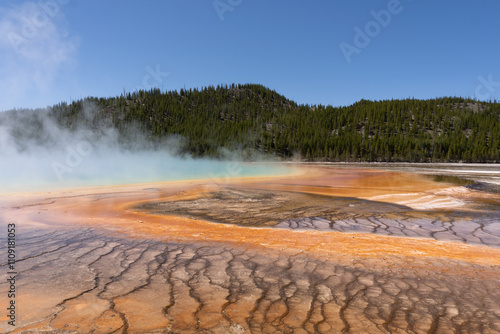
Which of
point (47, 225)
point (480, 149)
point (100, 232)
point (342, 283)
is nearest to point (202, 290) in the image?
point (342, 283)

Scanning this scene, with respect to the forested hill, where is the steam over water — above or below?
below

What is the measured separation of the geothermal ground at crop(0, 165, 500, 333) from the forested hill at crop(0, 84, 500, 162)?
276 feet

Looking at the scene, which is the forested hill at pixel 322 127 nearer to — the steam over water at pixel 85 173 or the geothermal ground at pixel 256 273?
the steam over water at pixel 85 173

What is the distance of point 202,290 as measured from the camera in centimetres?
452

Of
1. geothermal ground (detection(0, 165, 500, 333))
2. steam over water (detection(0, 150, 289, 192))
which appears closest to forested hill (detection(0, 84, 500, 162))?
steam over water (detection(0, 150, 289, 192))

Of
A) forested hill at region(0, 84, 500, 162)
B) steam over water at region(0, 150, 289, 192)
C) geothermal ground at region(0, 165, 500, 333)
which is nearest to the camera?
geothermal ground at region(0, 165, 500, 333)

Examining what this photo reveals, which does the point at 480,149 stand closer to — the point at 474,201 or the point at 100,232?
the point at 474,201

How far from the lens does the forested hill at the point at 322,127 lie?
88.8 m

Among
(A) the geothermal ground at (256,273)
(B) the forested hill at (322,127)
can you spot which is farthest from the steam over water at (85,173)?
(B) the forested hill at (322,127)

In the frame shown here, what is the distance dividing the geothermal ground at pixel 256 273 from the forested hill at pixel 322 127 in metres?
84.0

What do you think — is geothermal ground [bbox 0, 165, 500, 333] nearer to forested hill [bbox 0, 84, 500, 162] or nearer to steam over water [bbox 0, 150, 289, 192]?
steam over water [bbox 0, 150, 289, 192]

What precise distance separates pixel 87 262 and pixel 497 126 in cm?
12842

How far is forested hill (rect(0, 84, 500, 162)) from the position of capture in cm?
8881

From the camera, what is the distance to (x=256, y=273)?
16.9 feet
